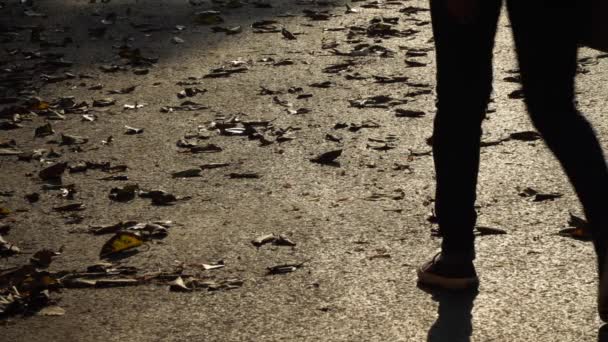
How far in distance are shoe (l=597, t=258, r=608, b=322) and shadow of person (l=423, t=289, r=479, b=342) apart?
1.30 feet

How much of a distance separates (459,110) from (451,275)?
541 millimetres

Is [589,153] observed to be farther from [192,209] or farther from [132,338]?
[192,209]

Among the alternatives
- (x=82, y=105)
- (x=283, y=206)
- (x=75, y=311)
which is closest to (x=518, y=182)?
(x=283, y=206)

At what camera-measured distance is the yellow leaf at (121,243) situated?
4.68m

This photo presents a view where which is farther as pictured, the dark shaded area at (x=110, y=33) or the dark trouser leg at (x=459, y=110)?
the dark shaded area at (x=110, y=33)

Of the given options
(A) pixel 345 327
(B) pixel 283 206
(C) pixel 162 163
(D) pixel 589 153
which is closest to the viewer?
(D) pixel 589 153

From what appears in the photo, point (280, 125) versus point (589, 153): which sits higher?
point (589, 153)

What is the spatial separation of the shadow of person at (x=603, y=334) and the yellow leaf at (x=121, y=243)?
185 cm

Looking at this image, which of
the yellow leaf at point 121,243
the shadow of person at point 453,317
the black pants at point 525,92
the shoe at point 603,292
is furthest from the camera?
the yellow leaf at point 121,243

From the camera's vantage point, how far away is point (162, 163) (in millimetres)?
5988

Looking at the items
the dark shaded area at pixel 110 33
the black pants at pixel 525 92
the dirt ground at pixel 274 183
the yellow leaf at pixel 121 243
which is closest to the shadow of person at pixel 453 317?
the dirt ground at pixel 274 183

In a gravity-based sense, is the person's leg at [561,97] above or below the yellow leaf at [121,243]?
above

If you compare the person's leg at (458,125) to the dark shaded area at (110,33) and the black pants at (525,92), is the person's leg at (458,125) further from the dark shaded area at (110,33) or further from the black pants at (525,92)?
the dark shaded area at (110,33)

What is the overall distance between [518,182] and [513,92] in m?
1.69
